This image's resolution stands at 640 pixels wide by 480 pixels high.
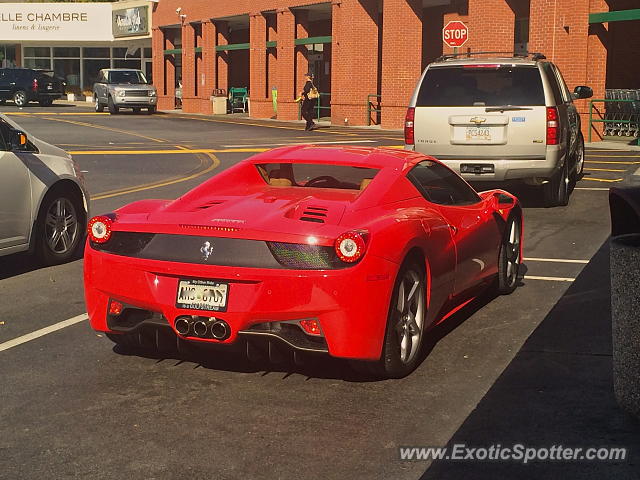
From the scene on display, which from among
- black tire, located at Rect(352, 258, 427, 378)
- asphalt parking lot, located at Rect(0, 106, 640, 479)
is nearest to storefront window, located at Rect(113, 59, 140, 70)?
asphalt parking lot, located at Rect(0, 106, 640, 479)

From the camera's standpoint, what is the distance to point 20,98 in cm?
5744

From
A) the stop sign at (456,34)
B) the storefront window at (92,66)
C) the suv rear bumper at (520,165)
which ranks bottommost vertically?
the suv rear bumper at (520,165)

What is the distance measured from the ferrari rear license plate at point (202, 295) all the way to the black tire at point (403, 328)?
83 centimetres

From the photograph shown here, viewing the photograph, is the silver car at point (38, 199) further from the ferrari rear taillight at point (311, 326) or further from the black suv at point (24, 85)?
the black suv at point (24, 85)

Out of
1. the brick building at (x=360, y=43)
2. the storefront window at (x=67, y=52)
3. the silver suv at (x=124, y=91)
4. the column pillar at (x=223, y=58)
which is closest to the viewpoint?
the brick building at (x=360, y=43)

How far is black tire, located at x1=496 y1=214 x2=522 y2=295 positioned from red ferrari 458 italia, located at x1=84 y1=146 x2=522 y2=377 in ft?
4.90

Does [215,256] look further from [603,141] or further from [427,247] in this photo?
[603,141]

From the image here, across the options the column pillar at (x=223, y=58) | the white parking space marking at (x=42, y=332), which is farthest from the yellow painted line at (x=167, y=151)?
the column pillar at (x=223, y=58)

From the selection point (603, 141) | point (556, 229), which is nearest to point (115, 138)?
point (603, 141)

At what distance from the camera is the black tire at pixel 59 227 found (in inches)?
381

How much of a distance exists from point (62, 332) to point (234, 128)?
100 feet

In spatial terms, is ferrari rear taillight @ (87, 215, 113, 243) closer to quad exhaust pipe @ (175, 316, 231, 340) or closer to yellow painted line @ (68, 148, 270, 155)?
quad exhaust pipe @ (175, 316, 231, 340)

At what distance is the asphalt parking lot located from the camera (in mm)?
4688

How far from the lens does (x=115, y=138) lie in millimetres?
30516
